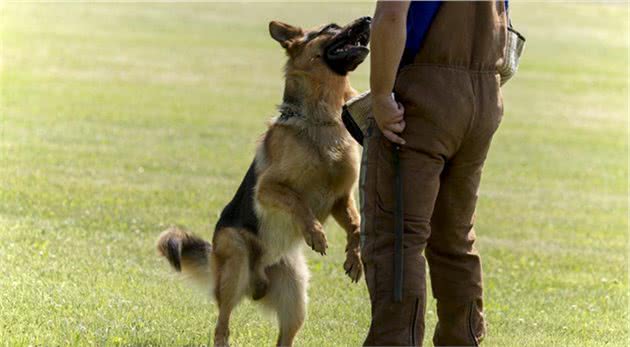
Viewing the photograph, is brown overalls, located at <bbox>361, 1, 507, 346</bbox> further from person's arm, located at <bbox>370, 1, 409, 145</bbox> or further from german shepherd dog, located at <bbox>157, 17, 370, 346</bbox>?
german shepherd dog, located at <bbox>157, 17, 370, 346</bbox>

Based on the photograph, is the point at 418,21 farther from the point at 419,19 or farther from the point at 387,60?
the point at 387,60

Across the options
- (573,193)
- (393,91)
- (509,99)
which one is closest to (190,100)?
(509,99)

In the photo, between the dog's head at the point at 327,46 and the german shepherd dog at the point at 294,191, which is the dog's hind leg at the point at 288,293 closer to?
the german shepherd dog at the point at 294,191

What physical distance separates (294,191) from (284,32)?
108 cm

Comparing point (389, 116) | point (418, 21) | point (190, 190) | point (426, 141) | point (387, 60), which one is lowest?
point (190, 190)

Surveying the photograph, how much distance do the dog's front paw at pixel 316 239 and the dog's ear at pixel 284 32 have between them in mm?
1268

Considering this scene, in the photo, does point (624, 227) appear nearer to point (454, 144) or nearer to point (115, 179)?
point (115, 179)

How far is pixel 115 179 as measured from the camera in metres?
12.6

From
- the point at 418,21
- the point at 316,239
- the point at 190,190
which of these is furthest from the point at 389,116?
the point at 190,190

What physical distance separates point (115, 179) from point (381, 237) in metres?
8.12

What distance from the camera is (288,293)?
266 inches

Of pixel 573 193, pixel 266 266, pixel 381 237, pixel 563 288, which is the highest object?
pixel 381 237

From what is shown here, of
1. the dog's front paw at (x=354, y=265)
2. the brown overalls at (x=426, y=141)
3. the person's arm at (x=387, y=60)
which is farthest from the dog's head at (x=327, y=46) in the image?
the person's arm at (x=387, y=60)

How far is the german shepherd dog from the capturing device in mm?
6324
